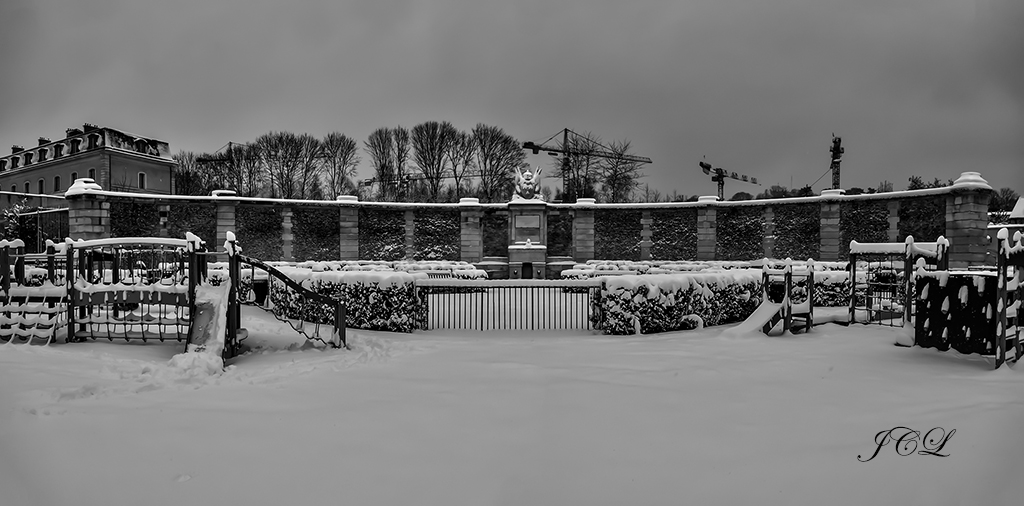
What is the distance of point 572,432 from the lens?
420cm

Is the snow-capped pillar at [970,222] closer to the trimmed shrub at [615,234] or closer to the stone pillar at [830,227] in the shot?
the stone pillar at [830,227]

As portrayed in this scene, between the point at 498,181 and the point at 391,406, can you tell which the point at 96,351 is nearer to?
the point at 391,406

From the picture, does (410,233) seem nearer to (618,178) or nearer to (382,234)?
(382,234)

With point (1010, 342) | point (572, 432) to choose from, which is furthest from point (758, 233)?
point (572, 432)

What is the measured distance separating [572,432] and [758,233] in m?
21.1

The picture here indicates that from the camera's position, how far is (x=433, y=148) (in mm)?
39906

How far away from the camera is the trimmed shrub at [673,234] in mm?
23609

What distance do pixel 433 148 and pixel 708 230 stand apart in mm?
23379

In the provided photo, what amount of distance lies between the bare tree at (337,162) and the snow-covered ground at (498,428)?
36.3m

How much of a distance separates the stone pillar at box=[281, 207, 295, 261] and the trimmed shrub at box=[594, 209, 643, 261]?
13587mm

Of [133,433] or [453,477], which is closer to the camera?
[453,477]

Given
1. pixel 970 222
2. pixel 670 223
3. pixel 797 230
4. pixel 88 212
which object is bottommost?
pixel 797 230

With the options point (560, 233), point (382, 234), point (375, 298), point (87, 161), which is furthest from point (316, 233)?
point (87, 161)

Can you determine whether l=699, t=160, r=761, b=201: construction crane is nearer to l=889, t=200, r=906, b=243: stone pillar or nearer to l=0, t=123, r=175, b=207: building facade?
l=889, t=200, r=906, b=243: stone pillar
